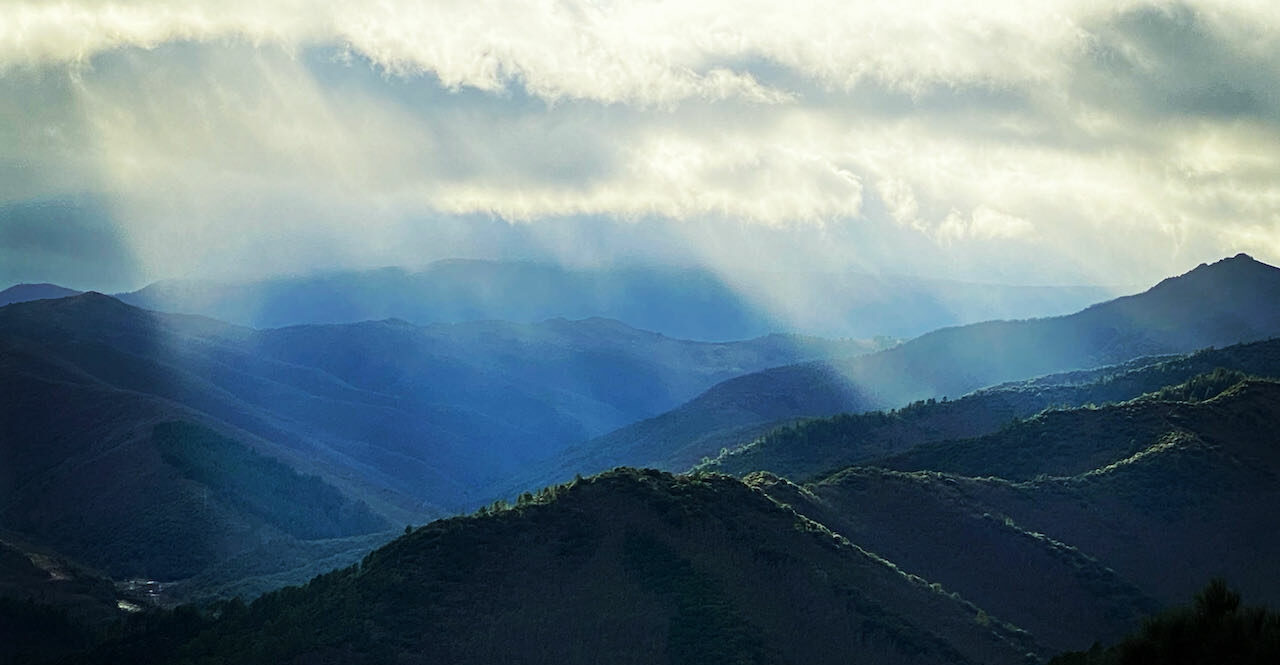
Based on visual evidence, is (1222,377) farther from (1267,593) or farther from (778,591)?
(778,591)

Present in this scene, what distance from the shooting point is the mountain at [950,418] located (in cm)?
17012

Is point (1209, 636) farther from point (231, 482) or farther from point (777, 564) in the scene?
point (231, 482)

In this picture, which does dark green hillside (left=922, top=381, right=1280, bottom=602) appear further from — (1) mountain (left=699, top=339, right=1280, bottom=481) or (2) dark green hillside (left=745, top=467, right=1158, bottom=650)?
(1) mountain (left=699, top=339, right=1280, bottom=481)

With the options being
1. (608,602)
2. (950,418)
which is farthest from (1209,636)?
(950,418)

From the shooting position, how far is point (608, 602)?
85.8 meters

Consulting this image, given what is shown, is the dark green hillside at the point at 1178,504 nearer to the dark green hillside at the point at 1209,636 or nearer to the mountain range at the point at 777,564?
the mountain range at the point at 777,564

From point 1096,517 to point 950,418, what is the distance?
64088 mm

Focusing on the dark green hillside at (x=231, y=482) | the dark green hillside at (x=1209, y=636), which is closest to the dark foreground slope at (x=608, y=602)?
the dark green hillside at (x=1209, y=636)

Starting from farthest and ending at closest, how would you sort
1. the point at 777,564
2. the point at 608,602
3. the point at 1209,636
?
the point at 777,564, the point at 608,602, the point at 1209,636

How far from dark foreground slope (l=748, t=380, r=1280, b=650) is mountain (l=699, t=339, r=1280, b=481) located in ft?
118

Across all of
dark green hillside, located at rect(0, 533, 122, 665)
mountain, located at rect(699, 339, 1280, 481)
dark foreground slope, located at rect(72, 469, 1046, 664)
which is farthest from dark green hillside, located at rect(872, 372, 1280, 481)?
dark green hillside, located at rect(0, 533, 122, 665)

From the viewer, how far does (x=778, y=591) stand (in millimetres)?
90250

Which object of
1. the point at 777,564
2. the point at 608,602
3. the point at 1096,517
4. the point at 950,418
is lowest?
the point at 608,602

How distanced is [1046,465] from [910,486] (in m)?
23.8
